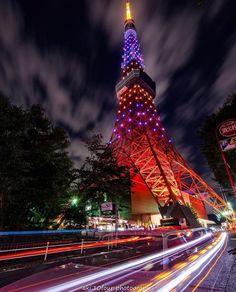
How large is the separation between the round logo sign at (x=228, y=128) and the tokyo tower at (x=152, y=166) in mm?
18506

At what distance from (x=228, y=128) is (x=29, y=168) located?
11.4 meters

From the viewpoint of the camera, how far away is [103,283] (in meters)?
4.28

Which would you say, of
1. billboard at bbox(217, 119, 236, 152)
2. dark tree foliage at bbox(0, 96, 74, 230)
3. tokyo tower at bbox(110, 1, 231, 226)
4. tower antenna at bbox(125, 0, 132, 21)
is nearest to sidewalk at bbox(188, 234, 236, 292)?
billboard at bbox(217, 119, 236, 152)

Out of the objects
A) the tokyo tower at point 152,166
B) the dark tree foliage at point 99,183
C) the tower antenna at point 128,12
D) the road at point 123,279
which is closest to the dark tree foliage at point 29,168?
the dark tree foliage at point 99,183

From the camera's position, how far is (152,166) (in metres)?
35.7

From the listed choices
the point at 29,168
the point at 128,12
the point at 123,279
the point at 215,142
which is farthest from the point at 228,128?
the point at 128,12

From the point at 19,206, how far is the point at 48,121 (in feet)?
20.6

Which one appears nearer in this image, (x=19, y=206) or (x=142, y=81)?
(x=19, y=206)

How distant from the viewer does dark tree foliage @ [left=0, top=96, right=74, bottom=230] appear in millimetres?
11250

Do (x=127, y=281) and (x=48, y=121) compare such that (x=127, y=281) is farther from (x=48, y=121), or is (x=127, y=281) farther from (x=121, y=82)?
(x=121, y=82)

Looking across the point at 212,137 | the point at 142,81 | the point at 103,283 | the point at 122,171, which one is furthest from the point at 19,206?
the point at 142,81

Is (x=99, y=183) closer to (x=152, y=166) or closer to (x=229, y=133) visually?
(x=229, y=133)

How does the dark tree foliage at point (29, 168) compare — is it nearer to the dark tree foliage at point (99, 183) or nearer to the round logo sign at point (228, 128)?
the dark tree foliage at point (99, 183)

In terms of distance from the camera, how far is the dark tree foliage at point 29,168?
11.2 m
